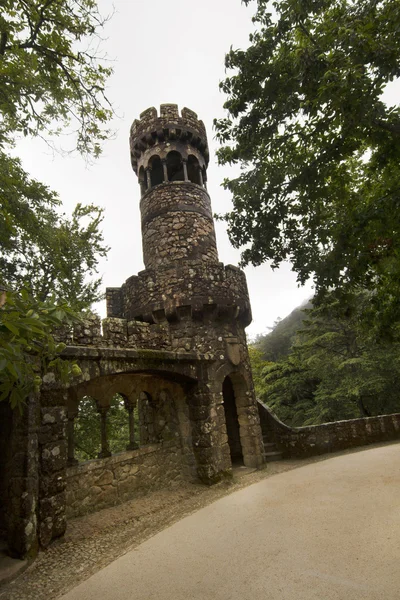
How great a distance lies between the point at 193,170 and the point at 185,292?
17.1 feet

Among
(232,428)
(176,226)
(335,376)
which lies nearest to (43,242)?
(176,226)

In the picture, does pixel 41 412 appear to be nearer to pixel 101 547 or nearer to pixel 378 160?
pixel 101 547

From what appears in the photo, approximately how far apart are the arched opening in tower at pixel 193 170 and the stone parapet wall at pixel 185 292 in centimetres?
394

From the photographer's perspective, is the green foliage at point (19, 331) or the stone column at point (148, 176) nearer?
the green foliage at point (19, 331)

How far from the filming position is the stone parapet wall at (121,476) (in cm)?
525

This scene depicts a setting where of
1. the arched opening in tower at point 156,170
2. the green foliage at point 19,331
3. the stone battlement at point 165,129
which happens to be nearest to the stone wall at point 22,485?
the green foliage at point 19,331

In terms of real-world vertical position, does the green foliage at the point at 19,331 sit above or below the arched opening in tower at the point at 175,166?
below

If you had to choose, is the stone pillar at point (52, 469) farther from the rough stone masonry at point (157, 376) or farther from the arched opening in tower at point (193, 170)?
the arched opening in tower at point (193, 170)

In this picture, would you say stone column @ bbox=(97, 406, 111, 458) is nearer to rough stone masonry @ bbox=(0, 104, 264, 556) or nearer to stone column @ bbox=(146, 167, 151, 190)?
rough stone masonry @ bbox=(0, 104, 264, 556)

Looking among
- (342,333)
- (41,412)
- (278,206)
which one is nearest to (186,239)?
(278,206)

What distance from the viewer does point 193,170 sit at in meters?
10.8

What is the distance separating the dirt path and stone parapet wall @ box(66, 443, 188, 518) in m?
0.17

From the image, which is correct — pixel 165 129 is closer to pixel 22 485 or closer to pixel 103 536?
pixel 22 485

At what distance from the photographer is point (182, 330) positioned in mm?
7871
